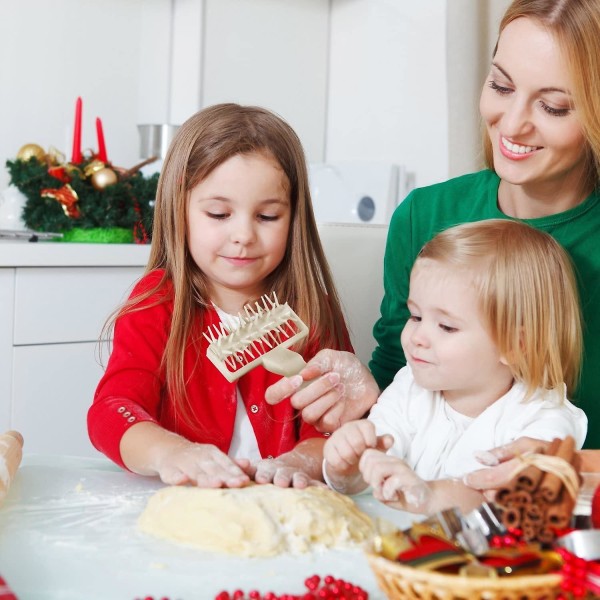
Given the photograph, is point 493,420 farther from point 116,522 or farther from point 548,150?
point 116,522

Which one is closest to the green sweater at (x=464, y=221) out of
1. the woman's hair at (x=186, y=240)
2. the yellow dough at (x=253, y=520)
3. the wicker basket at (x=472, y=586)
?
the woman's hair at (x=186, y=240)

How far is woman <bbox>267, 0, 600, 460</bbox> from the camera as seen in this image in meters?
1.34

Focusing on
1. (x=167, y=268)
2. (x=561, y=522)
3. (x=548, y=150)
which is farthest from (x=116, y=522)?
(x=548, y=150)

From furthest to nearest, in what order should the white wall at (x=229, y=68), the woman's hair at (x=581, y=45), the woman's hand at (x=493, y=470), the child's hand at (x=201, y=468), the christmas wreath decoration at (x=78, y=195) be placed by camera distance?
1. the white wall at (x=229, y=68)
2. the christmas wreath decoration at (x=78, y=195)
3. the woman's hair at (x=581, y=45)
4. the child's hand at (x=201, y=468)
5. the woman's hand at (x=493, y=470)

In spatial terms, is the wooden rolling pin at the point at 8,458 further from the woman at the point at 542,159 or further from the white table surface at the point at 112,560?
the woman at the point at 542,159

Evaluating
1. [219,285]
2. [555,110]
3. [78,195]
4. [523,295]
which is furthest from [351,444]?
[78,195]

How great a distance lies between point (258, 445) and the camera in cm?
150

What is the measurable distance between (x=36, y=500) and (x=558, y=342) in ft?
2.27

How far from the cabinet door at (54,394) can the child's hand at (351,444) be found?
4.60 feet

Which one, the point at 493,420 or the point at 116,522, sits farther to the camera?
the point at 493,420

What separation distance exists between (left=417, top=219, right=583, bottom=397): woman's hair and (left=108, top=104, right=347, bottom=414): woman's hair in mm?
297

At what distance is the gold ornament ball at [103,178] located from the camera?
2.56 metres

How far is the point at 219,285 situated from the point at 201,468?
47cm

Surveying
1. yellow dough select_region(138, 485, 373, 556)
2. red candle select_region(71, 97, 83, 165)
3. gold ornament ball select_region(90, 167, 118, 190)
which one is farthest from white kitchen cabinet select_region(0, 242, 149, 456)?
yellow dough select_region(138, 485, 373, 556)
